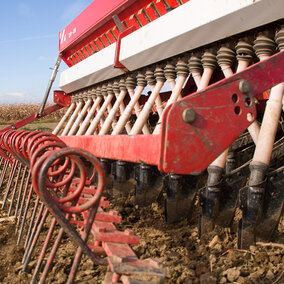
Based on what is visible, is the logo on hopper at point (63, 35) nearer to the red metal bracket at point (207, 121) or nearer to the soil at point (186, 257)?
the soil at point (186, 257)

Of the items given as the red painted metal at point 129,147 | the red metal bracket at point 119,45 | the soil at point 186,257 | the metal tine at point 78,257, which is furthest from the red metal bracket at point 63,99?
the metal tine at point 78,257

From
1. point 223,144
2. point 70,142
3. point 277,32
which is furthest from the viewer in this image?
point 70,142

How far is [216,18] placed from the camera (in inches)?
112

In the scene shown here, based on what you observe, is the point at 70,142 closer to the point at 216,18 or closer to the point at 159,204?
the point at 159,204

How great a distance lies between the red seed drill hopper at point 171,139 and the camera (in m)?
1.51

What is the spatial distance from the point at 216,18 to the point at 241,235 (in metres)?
1.65

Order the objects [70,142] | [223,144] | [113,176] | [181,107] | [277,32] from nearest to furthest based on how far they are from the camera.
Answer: [181,107]
[223,144]
[277,32]
[70,142]
[113,176]

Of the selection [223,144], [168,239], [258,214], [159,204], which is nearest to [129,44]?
[159,204]

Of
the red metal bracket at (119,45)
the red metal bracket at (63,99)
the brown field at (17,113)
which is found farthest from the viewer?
the brown field at (17,113)

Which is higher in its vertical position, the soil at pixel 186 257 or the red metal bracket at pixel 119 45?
the red metal bracket at pixel 119 45

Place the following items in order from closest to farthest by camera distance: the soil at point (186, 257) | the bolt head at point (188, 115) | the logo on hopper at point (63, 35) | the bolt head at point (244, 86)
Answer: the bolt head at point (188, 115)
the bolt head at point (244, 86)
the soil at point (186, 257)
the logo on hopper at point (63, 35)

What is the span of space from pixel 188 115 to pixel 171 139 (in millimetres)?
114

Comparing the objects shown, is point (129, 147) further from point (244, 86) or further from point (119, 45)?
point (119, 45)

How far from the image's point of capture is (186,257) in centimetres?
253
